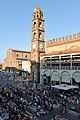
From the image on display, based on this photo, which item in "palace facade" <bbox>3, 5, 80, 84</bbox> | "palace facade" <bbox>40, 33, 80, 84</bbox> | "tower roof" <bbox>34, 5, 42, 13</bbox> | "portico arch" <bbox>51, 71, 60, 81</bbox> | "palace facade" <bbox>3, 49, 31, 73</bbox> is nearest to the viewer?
"palace facade" <bbox>40, 33, 80, 84</bbox>

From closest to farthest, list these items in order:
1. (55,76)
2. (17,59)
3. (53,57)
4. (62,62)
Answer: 1. (62,62)
2. (55,76)
3. (53,57)
4. (17,59)

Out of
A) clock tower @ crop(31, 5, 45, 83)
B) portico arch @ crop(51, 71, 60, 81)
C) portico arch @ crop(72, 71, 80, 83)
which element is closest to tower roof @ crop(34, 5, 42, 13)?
clock tower @ crop(31, 5, 45, 83)

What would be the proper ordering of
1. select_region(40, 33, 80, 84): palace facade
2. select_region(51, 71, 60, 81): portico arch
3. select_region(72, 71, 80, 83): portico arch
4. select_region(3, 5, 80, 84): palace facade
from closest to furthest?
select_region(72, 71, 80, 83): portico arch → select_region(40, 33, 80, 84): palace facade → select_region(3, 5, 80, 84): palace facade → select_region(51, 71, 60, 81): portico arch

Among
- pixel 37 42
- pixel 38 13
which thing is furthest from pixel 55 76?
pixel 38 13

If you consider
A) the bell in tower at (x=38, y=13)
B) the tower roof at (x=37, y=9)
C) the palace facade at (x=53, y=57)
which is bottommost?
the palace facade at (x=53, y=57)

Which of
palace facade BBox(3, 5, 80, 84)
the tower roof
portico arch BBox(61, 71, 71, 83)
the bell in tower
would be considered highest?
the tower roof

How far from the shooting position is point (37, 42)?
1719 inches

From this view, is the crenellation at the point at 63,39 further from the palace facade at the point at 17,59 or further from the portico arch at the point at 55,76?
the palace facade at the point at 17,59

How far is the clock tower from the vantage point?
43.0m

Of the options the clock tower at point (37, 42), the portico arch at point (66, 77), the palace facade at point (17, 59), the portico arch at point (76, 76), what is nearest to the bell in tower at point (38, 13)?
the clock tower at point (37, 42)

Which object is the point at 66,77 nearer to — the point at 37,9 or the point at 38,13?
the point at 38,13

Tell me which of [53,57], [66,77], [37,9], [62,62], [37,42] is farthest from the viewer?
[37,9]

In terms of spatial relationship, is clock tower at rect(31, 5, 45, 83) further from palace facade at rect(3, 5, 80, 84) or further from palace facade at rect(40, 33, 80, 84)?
palace facade at rect(40, 33, 80, 84)

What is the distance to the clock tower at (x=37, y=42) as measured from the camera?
141ft
